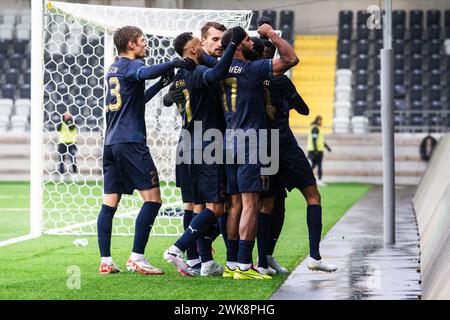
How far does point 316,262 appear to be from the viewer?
8.80m

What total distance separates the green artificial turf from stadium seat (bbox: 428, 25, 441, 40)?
62.6 ft

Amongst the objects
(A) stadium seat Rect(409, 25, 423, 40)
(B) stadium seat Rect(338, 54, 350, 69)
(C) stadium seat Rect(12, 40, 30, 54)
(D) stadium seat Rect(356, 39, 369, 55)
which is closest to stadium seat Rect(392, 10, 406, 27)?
(A) stadium seat Rect(409, 25, 423, 40)

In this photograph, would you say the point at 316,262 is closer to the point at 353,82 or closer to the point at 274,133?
the point at 274,133

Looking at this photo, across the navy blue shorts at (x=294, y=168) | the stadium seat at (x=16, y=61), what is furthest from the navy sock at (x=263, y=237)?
the stadium seat at (x=16, y=61)

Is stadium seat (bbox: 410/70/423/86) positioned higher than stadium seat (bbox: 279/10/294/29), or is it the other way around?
stadium seat (bbox: 279/10/294/29)

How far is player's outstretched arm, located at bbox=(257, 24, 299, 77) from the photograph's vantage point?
815cm

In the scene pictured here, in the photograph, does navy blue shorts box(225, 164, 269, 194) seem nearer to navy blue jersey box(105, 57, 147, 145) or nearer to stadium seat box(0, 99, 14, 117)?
navy blue jersey box(105, 57, 147, 145)

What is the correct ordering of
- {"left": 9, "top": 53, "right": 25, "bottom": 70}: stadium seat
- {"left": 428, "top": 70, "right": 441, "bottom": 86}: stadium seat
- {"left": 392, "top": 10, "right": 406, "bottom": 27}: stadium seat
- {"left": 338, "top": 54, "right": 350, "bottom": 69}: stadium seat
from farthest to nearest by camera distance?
{"left": 392, "top": 10, "right": 406, "bottom": 27}: stadium seat < {"left": 338, "top": 54, "right": 350, "bottom": 69}: stadium seat < {"left": 9, "top": 53, "right": 25, "bottom": 70}: stadium seat < {"left": 428, "top": 70, "right": 441, "bottom": 86}: stadium seat

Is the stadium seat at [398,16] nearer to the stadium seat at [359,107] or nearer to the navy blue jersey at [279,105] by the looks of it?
the stadium seat at [359,107]

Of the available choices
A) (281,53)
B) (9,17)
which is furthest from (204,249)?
(9,17)

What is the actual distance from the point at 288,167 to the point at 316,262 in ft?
2.53

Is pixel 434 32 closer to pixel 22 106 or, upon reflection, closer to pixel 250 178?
pixel 22 106

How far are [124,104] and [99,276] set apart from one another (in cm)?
136

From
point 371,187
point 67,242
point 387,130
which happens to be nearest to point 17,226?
point 67,242
